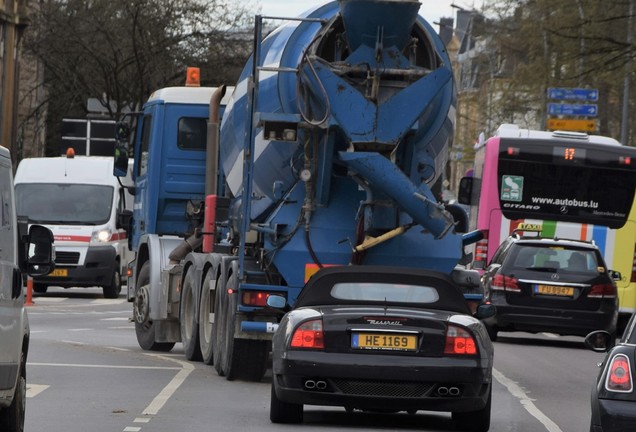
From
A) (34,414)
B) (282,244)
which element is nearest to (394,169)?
(282,244)

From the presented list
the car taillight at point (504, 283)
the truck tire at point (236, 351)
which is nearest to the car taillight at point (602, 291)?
the car taillight at point (504, 283)

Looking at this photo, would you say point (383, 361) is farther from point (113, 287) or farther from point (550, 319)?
point (113, 287)

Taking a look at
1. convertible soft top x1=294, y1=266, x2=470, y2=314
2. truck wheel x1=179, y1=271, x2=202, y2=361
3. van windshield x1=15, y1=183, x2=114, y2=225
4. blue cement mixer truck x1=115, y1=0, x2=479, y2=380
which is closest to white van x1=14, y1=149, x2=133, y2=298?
van windshield x1=15, y1=183, x2=114, y2=225

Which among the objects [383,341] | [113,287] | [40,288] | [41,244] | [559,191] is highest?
[41,244]

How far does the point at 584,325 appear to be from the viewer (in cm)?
2827

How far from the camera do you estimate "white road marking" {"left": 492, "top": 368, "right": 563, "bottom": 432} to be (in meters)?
15.3

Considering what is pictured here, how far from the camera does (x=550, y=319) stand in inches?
1115

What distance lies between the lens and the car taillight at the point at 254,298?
17.9 metres

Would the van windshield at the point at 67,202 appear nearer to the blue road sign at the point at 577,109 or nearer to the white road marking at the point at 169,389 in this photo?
the white road marking at the point at 169,389

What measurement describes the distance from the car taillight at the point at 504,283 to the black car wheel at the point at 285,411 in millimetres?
14231

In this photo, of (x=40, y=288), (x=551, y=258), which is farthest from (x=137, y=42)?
(x=551, y=258)

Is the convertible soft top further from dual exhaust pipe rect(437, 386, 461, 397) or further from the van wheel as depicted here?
the van wheel

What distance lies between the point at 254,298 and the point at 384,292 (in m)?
3.42

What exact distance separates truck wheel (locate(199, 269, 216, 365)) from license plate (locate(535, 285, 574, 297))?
877 cm
